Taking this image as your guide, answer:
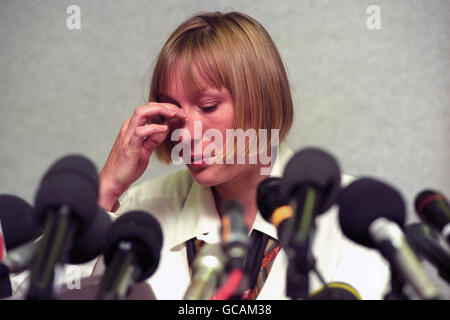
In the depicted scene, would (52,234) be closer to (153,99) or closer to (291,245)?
(291,245)

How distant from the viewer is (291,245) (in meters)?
0.40

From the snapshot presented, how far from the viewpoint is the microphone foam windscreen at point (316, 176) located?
45cm

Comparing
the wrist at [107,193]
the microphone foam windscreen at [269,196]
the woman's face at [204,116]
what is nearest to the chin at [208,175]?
the woman's face at [204,116]

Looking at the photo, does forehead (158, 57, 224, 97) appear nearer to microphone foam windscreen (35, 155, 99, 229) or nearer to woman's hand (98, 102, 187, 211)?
woman's hand (98, 102, 187, 211)

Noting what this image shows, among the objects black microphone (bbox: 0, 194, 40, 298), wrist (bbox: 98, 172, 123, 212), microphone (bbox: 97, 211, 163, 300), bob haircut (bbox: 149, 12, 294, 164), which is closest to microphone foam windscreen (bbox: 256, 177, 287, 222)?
microphone (bbox: 97, 211, 163, 300)

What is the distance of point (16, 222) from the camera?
0.59 metres

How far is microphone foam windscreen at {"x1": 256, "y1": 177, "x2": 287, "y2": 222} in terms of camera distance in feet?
1.74

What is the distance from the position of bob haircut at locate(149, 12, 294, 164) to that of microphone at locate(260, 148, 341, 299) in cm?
45

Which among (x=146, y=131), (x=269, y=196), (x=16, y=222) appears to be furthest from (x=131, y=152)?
(x=269, y=196)

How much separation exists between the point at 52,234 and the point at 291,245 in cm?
21

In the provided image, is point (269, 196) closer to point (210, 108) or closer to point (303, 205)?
point (303, 205)

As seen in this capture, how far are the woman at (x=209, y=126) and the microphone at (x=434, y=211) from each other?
1.32 ft

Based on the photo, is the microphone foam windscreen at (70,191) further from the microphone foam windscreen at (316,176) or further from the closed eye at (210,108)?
the closed eye at (210,108)

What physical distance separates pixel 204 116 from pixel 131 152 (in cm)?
19
